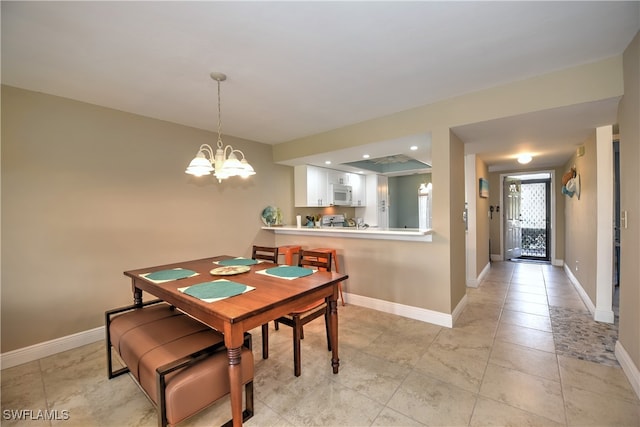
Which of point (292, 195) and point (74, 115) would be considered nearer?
point (74, 115)

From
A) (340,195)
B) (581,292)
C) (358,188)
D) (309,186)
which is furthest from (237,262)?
(581,292)

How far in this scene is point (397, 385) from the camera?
196 centimetres

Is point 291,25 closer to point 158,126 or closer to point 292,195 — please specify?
point 158,126

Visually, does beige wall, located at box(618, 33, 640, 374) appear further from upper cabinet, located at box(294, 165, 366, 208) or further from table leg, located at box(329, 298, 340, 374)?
upper cabinet, located at box(294, 165, 366, 208)

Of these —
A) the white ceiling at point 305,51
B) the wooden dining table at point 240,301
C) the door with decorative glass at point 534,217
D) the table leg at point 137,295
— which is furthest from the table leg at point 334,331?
the door with decorative glass at point 534,217

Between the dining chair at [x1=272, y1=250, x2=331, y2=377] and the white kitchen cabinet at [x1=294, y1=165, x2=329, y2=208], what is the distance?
7.06 feet

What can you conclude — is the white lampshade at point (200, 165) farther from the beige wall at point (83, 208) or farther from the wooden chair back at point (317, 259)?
the beige wall at point (83, 208)

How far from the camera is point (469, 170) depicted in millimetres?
4305

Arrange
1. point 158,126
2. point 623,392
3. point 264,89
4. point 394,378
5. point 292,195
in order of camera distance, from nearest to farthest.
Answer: point 623,392, point 394,378, point 264,89, point 158,126, point 292,195

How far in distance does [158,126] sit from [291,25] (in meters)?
2.35

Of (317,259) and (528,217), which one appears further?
(528,217)

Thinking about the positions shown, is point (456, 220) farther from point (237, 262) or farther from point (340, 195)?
Answer: point (340, 195)

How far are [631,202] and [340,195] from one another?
3900 millimetres

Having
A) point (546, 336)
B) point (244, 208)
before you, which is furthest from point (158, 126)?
point (546, 336)
